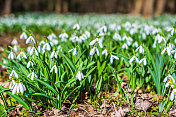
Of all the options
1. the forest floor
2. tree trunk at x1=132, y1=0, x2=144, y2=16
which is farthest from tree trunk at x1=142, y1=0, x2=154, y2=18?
the forest floor

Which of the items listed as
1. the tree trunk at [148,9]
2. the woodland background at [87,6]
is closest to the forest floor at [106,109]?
the tree trunk at [148,9]

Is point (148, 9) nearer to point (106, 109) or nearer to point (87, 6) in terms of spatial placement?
point (106, 109)

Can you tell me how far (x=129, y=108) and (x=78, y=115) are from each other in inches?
21.8

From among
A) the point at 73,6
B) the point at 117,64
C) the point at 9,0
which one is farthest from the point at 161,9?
the point at 73,6

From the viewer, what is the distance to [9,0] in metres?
12.0

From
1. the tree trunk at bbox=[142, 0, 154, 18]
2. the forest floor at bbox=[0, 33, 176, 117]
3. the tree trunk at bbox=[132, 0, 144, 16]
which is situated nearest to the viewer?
the forest floor at bbox=[0, 33, 176, 117]

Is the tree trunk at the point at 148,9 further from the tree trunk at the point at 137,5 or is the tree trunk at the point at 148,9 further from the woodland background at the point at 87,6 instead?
the tree trunk at the point at 137,5

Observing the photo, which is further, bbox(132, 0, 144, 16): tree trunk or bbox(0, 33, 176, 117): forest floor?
bbox(132, 0, 144, 16): tree trunk

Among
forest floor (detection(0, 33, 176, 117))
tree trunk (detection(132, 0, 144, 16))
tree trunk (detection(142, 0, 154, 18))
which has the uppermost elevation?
tree trunk (detection(132, 0, 144, 16))

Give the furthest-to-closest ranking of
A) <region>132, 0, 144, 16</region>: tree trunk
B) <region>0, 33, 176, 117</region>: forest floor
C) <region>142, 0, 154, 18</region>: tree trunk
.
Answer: <region>132, 0, 144, 16</region>: tree trunk, <region>142, 0, 154, 18</region>: tree trunk, <region>0, 33, 176, 117</region>: forest floor

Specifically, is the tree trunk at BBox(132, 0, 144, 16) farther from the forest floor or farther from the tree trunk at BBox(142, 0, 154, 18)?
the forest floor

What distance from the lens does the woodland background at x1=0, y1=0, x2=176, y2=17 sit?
12059 millimetres

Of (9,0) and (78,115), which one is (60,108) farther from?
(9,0)

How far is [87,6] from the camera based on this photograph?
107 ft
